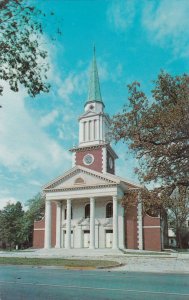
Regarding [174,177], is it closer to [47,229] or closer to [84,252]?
[84,252]

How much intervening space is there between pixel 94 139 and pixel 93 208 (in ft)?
35.3

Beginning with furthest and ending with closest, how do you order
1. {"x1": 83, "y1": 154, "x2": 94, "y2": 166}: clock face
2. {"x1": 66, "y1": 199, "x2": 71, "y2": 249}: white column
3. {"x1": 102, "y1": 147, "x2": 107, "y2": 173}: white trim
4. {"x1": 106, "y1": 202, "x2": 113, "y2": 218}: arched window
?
{"x1": 83, "y1": 154, "x2": 94, "y2": 166}: clock face < {"x1": 102, "y1": 147, "x2": 107, "y2": 173}: white trim < {"x1": 106, "y1": 202, "x2": 113, "y2": 218}: arched window < {"x1": 66, "y1": 199, "x2": 71, "y2": 249}: white column

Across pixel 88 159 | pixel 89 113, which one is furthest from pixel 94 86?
pixel 88 159

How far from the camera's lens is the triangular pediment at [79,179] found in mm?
41375

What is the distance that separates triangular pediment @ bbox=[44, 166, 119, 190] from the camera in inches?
1629

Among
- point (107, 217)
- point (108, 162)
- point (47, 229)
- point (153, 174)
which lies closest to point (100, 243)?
point (107, 217)

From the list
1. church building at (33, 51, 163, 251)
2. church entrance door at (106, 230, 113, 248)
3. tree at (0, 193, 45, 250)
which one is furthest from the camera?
tree at (0, 193, 45, 250)

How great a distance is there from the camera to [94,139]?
48062 millimetres

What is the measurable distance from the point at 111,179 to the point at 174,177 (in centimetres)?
2186

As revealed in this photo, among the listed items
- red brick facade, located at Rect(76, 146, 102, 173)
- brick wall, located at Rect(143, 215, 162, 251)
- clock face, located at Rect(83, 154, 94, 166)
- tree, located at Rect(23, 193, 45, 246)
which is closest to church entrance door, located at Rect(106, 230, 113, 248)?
brick wall, located at Rect(143, 215, 162, 251)

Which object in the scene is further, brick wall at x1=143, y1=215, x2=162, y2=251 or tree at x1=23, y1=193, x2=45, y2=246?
tree at x1=23, y1=193, x2=45, y2=246

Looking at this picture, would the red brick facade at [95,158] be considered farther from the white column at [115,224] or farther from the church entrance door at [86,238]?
the church entrance door at [86,238]

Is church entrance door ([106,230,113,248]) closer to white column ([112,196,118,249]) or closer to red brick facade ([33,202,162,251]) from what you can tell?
red brick facade ([33,202,162,251])

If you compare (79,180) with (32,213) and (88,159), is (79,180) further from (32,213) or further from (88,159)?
(32,213)
